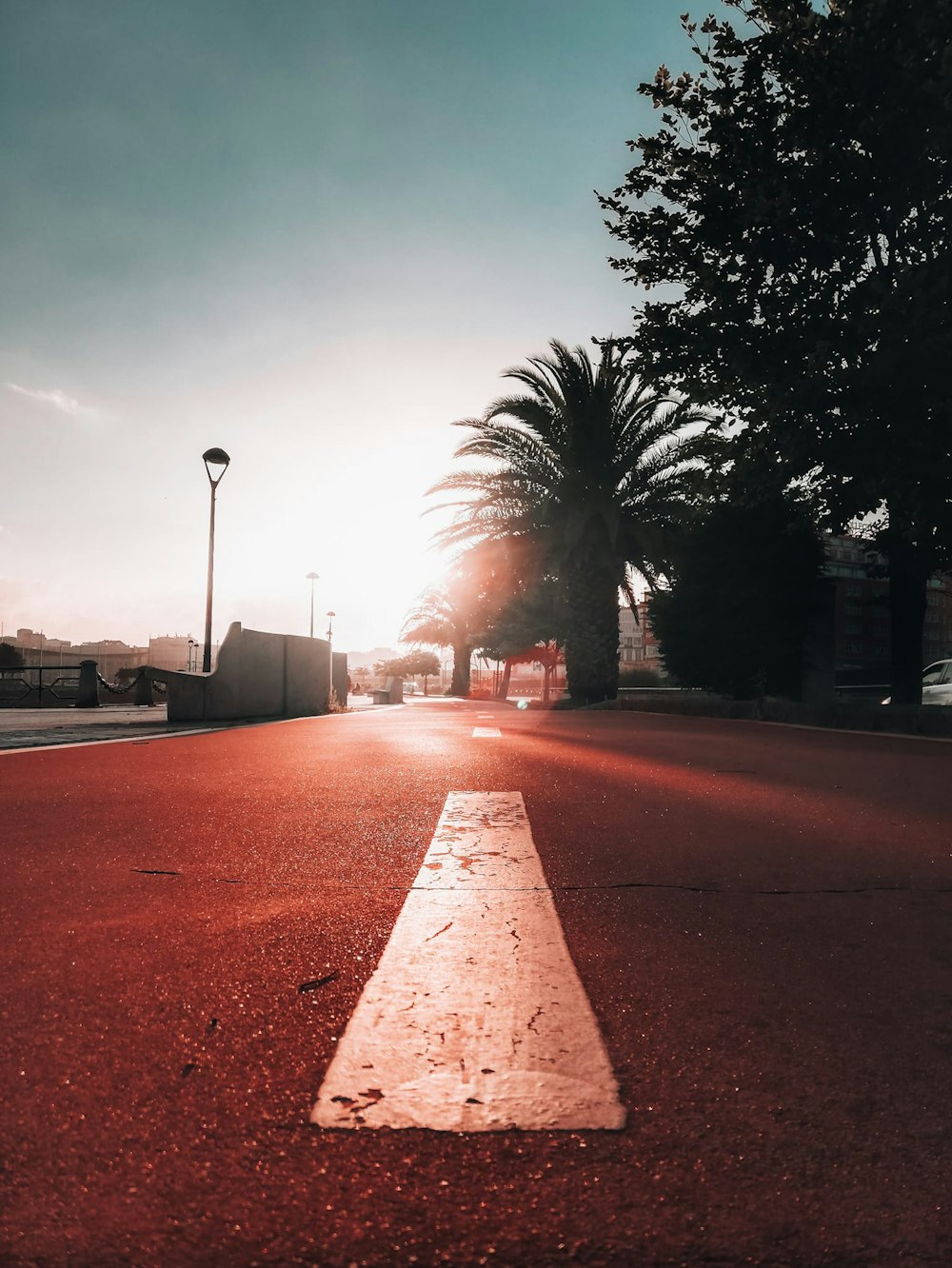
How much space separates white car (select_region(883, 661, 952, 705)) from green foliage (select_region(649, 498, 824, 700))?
319 centimetres

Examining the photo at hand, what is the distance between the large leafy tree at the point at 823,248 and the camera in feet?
39.8

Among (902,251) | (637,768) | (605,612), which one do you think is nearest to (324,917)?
(637,768)

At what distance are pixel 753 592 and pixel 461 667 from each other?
36.5 metres

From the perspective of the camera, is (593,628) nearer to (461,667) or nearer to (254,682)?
(254,682)

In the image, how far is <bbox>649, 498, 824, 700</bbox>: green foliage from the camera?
22172 mm

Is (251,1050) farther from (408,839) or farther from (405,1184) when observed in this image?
(408,839)

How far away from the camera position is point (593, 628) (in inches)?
898

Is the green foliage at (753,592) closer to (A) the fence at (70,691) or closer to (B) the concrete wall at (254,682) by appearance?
(B) the concrete wall at (254,682)

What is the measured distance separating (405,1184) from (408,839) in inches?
97.9

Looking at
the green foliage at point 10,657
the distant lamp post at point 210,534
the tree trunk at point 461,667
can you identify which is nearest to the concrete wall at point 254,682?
the distant lamp post at point 210,534

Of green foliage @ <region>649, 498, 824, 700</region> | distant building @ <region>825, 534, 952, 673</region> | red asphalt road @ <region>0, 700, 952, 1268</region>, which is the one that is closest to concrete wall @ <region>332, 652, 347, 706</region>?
green foliage @ <region>649, 498, 824, 700</region>

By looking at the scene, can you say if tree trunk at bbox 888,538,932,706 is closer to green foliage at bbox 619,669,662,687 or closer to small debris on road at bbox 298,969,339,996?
small debris on road at bbox 298,969,339,996

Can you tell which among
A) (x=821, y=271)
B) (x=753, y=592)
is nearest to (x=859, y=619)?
(x=753, y=592)

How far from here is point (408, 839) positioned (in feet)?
12.0
